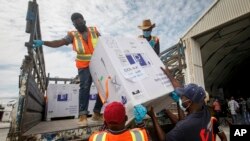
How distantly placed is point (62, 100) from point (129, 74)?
4466 mm

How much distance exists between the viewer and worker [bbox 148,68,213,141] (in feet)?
7.73

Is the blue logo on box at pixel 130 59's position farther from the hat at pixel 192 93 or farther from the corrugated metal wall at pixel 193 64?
the corrugated metal wall at pixel 193 64

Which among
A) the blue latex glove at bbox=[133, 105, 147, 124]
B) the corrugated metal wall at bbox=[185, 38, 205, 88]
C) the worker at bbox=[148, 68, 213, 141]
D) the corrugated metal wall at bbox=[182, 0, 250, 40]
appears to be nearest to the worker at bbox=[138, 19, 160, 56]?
the worker at bbox=[148, 68, 213, 141]

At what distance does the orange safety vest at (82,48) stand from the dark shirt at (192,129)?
1573 millimetres

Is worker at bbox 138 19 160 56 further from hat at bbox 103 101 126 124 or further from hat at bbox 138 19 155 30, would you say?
hat at bbox 103 101 126 124

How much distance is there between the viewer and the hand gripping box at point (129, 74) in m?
2.21

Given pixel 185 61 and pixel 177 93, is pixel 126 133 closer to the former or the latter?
pixel 177 93

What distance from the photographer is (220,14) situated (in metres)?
9.45

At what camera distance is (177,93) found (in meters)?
2.50

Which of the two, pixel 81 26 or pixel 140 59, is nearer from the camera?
pixel 140 59

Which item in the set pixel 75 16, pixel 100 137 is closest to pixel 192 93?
pixel 100 137

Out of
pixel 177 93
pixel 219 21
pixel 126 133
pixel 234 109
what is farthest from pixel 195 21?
pixel 126 133

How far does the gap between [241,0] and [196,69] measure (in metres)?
3.40

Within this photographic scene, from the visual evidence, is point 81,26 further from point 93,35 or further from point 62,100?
point 62,100
